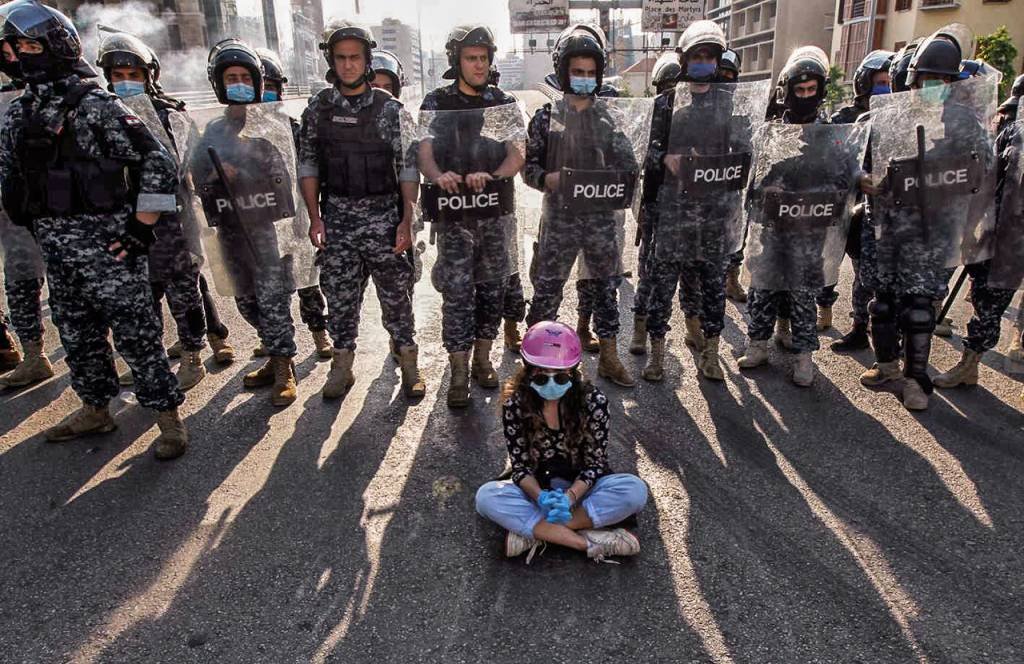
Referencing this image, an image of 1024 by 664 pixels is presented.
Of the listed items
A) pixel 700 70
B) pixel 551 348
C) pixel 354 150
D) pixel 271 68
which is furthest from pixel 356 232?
pixel 700 70

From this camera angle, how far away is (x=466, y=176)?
400 centimetres

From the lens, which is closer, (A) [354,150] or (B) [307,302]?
(A) [354,150]

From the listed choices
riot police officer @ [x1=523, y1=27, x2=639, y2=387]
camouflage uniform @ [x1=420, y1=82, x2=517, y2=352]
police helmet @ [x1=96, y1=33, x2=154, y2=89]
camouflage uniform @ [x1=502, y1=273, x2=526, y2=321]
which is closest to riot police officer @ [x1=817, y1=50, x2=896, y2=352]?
riot police officer @ [x1=523, y1=27, x2=639, y2=387]

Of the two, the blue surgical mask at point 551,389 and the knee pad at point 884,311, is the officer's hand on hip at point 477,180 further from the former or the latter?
the knee pad at point 884,311

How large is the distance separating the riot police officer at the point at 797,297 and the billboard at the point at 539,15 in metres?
34.0

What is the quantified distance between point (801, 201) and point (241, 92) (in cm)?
360

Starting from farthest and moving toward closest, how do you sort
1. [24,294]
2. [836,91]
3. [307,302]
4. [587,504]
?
1. [836,91]
2. [307,302]
3. [24,294]
4. [587,504]

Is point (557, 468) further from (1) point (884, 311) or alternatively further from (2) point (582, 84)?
(1) point (884, 311)

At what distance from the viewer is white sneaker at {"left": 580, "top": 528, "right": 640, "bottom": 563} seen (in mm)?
2816

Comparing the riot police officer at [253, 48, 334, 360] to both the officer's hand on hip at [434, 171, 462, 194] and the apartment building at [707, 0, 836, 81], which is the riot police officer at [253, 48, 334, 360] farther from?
the apartment building at [707, 0, 836, 81]

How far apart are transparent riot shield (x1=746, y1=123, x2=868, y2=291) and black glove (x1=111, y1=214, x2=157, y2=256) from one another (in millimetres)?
3695

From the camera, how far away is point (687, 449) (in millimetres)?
3768

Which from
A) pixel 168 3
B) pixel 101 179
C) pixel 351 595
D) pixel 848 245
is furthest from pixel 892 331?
pixel 168 3

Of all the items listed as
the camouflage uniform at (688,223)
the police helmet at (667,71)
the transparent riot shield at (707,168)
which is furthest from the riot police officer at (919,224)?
the police helmet at (667,71)
